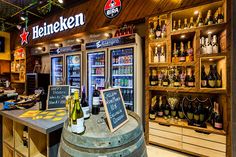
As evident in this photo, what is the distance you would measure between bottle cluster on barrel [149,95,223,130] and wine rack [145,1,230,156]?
77mm

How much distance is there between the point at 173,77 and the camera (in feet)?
8.98

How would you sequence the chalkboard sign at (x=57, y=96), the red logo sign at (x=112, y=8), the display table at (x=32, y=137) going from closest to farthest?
the display table at (x=32, y=137) → the chalkboard sign at (x=57, y=96) → the red logo sign at (x=112, y=8)

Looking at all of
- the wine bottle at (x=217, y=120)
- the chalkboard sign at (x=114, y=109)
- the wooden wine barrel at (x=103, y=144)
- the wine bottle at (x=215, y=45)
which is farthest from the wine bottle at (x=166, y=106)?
the wooden wine barrel at (x=103, y=144)

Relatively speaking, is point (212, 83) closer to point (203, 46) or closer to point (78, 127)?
point (203, 46)

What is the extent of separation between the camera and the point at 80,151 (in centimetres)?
85

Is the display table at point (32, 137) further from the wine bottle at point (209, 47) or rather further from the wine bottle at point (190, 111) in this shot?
the wine bottle at point (209, 47)

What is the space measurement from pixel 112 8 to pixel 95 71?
1562mm

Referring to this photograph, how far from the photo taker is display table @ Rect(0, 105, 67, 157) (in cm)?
140

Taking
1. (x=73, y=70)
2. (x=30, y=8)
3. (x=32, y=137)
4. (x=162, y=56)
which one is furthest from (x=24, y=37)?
(x=162, y=56)

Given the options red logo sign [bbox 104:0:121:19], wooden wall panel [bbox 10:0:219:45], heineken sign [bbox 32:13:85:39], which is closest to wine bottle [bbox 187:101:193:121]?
wooden wall panel [bbox 10:0:219:45]

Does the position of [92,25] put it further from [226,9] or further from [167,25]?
[226,9]

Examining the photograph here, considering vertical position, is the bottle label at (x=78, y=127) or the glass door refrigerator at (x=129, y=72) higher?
the glass door refrigerator at (x=129, y=72)

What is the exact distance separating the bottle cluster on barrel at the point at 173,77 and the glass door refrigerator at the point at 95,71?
130 cm

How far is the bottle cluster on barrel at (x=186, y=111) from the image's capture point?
7.65 ft
